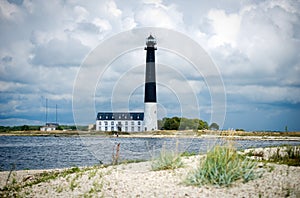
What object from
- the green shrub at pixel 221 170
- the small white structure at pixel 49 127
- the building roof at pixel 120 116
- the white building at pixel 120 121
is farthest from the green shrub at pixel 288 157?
the small white structure at pixel 49 127

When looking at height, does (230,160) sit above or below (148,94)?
below

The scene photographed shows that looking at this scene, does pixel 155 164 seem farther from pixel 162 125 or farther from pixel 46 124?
Result: pixel 46 124

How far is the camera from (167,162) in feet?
45.2

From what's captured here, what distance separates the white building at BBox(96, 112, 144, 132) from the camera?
84075 mm

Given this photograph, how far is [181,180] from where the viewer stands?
1202cm

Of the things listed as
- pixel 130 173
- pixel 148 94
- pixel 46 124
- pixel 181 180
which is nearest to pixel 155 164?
pixel 130 173

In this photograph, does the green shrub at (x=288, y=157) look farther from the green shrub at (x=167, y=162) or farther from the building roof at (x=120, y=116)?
the building roof at (x=120, y=116)

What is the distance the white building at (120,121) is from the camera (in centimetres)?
8407

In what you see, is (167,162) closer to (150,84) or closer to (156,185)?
(156,185)

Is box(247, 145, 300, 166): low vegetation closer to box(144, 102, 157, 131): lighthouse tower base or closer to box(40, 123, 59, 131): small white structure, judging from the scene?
box(144, 102, 157, 131): lighthouse tower base

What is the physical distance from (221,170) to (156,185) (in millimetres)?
1940

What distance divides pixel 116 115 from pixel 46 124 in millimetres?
36167

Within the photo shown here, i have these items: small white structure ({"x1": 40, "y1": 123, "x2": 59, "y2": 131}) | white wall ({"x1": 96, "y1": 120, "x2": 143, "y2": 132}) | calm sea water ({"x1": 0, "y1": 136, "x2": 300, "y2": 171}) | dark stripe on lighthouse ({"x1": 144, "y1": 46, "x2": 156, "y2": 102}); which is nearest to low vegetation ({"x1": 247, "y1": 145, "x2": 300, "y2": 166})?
calm sea water ({"x1": 0, "y1": 136, "x2": 300, "y2": 171})

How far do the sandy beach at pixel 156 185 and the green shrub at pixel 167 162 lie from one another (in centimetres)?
28
